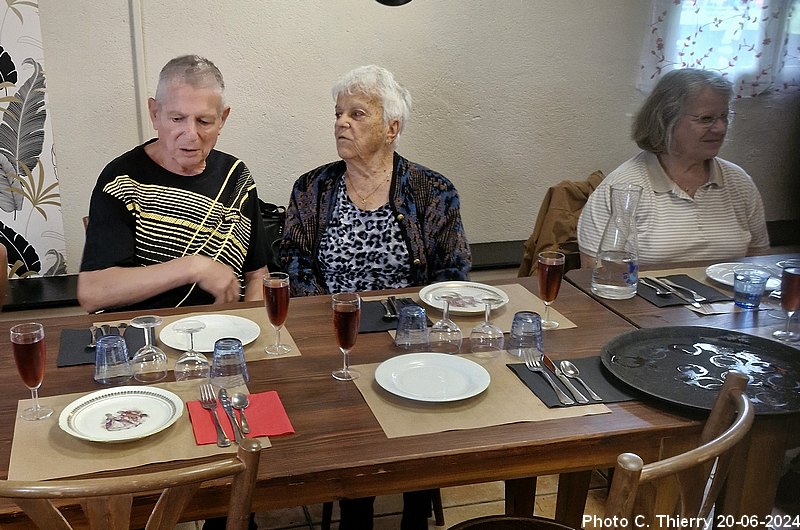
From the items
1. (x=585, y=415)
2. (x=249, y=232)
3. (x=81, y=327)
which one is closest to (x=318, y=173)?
(x=249, y=232)

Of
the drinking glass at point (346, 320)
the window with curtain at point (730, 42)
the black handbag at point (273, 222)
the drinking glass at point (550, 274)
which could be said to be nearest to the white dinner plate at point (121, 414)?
the drinking glass at point (346, 320)

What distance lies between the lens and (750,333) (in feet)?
5.80

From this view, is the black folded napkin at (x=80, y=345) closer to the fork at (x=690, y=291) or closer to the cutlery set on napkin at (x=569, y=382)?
the cutlery set on napkin at (x=569, y=382)

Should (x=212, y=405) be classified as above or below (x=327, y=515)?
above

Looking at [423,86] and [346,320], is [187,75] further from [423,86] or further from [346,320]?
[423,86]

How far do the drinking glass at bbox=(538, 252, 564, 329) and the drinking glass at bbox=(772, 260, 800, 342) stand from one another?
490mm

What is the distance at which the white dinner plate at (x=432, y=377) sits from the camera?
143cm

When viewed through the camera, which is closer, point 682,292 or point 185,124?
point 682,292

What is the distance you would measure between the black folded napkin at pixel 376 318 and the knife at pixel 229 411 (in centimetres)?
41

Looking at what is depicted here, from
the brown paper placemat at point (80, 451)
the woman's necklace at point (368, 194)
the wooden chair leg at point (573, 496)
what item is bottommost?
the wooden chair leg at point (573, 496)

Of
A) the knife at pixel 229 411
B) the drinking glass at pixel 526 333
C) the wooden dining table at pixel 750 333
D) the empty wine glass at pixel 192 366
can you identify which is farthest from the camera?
the drinking glass at pixel 526 333

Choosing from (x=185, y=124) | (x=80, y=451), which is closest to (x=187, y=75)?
(x=185, y=124)

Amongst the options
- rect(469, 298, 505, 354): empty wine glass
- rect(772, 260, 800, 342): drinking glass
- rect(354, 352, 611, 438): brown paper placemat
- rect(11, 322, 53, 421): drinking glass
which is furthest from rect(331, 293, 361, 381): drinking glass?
rect(772, 260, 800, 342): drinking glass

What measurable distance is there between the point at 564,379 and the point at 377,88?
1247 mm
